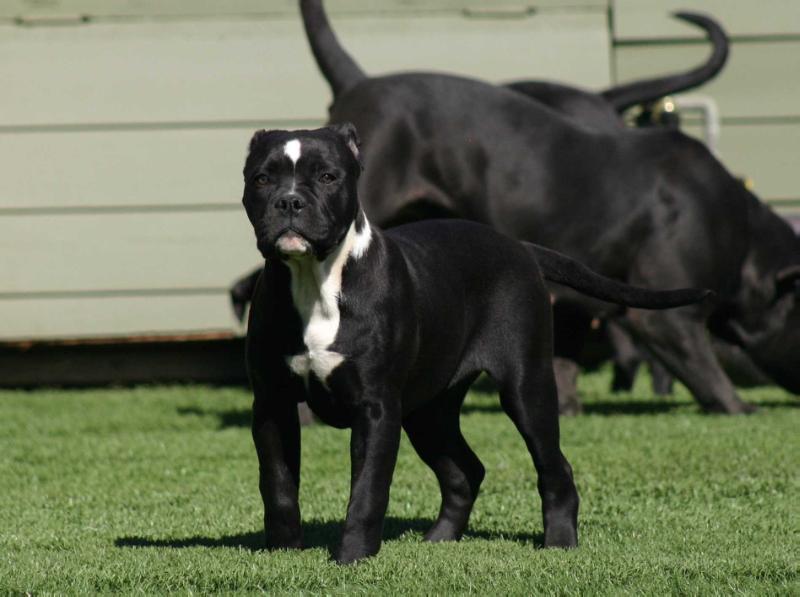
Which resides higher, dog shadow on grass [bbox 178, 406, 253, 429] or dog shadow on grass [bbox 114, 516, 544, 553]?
dog shadow on grass [bbox 114, 516, 544, 553]

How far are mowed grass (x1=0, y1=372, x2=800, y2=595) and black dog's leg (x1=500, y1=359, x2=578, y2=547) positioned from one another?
9cm

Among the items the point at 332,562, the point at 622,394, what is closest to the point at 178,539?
the point at 332,562

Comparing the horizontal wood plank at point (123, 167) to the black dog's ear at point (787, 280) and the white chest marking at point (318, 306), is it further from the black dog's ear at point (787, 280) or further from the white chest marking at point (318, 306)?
the white chest marking at point (318, 306)

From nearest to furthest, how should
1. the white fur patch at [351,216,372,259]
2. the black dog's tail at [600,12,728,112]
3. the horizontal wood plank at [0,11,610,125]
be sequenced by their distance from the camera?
the white fur patch at [351,216,372,259] < the black dog's tail at [600,12,728,112] < the horizontal wood plank at [0,11,610,125]

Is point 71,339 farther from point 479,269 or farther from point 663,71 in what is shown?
point 479,269

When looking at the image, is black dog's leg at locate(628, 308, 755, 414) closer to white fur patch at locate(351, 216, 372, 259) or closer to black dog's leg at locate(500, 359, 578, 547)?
black dog's leg at locate(500, 359, 578, 547)

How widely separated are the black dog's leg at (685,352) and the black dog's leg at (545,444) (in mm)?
3352

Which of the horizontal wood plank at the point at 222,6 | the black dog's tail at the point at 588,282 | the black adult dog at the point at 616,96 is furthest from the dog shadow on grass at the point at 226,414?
the black dog's tail at the point at 588,282

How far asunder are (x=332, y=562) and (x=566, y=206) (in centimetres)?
393

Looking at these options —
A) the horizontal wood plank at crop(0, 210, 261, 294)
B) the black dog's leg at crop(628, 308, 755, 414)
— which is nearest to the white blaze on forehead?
the black dog's leg at crop(628, 308, 755, 414)

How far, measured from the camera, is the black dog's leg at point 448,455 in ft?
14.8

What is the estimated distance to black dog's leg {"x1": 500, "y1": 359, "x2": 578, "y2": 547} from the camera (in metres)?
4.28

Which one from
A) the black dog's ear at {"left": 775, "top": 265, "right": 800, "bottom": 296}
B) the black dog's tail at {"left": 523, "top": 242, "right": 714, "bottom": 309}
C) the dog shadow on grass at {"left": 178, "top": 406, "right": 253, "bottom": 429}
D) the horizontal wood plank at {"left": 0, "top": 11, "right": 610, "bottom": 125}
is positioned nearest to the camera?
the black dog's tail at {"left": 523, "top": 242, "right": 714, "bottom": 309}

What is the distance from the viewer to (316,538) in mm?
4500
